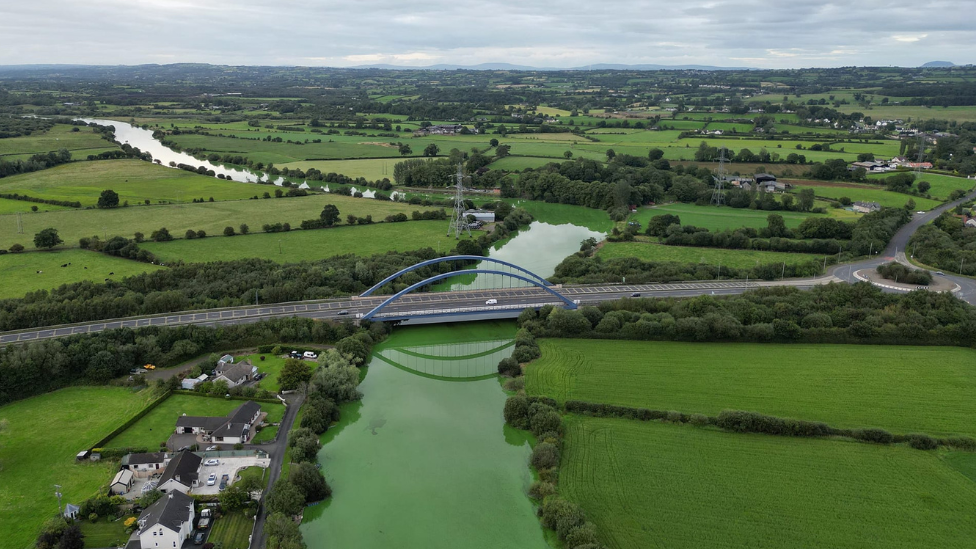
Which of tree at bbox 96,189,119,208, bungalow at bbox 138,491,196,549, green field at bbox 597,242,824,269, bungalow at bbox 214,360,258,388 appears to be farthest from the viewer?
tree at bbox 96,189,119,208

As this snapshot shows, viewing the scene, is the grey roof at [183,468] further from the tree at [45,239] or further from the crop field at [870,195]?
the crop field at [870,195]

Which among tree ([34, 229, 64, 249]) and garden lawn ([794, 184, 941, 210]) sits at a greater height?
garden lawn ([794, 184, 941, 210])

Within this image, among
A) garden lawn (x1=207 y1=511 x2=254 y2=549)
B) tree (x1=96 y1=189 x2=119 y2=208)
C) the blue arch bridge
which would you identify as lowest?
garden lawn (x1=207 y1=511 x2=254 y2=549)

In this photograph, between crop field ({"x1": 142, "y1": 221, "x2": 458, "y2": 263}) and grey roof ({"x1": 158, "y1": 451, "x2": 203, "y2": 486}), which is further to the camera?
crop field ({"x1": 142, "y1": 221, "x2": 458, "y2": 263})

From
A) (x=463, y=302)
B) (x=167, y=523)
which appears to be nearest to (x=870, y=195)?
(x=463, y=302)

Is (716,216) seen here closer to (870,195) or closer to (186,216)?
(870,195)

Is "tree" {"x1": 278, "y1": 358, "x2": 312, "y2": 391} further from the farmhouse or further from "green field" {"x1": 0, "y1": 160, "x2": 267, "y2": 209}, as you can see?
"green field" {"x1": 0, "y1": 160, "x2": 267, "y2": 209}

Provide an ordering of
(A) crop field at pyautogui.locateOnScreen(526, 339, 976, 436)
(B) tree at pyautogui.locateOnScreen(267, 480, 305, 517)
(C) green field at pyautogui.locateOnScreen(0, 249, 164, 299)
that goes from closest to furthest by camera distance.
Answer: (B) tree at pyautogui.locateOnScreen(267, 480, 305, 517) < (A) crop field at pyautogui.locateOnScreen(526, 339, 976, 436) < (C) green field at pyautogui.locateOnScreen(0, 249, 164, 299)

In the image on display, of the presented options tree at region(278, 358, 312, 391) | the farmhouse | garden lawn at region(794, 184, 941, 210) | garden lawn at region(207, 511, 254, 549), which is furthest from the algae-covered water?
garden lawn at region(794, 184, 941, 210)
